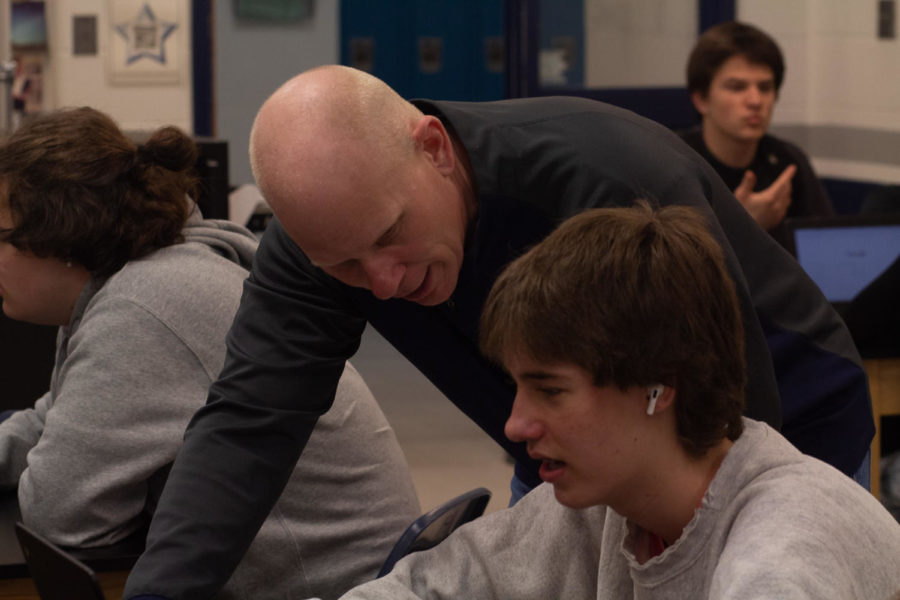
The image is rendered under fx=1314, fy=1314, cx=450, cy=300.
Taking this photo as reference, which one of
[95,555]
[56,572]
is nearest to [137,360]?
[95,555]

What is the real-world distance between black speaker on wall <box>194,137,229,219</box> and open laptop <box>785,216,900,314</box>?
1.55m

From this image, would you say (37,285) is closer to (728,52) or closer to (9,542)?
(9,542)

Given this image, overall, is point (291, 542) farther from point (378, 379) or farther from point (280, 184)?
point (378, 379)

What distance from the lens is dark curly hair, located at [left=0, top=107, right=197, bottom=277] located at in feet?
6.27

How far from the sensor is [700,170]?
5.06 feet

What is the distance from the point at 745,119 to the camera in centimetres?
396

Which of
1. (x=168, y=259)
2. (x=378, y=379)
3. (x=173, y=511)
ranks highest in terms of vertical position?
(x=168, y=259)

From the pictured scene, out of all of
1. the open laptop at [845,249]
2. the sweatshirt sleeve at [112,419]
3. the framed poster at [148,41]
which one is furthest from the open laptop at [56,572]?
the framed poster at [148,41]

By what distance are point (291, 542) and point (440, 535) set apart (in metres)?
0.34

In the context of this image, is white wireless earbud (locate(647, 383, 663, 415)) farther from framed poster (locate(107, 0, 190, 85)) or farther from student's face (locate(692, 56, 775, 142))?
framed poster (locate(107, 0, 190, 85))

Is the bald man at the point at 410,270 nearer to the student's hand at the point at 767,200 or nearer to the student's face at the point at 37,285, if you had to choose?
the student's face at the point at 37,285

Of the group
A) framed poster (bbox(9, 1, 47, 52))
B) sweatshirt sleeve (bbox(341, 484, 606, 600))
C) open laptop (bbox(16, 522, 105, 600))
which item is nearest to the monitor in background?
sweatshirt sleeve (bbox(341, 484, 606, 600))

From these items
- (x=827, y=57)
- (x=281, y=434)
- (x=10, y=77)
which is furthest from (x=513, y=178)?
(x=827, y=57)

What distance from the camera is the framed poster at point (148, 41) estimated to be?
5727 mm
